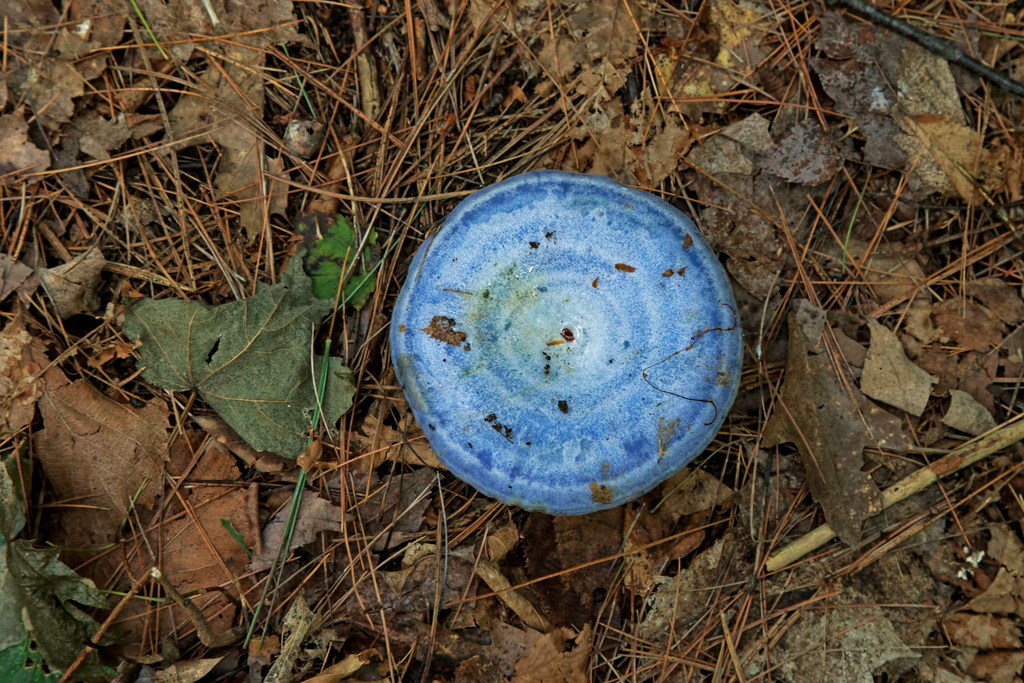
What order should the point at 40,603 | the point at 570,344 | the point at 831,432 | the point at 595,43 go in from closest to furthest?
the point at 570,344
the point at 40,603
the point at 831,432
the point at 595,43

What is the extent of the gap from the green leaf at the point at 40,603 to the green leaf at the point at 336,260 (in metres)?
1.37

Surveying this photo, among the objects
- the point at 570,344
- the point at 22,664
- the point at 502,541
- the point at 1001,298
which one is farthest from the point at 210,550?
the point at 1001,298

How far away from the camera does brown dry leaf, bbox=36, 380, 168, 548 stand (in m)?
2.53

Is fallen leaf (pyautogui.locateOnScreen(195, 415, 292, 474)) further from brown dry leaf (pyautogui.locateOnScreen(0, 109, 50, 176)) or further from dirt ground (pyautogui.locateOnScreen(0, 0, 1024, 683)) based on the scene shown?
brown dry leaf (pyautogui.locateOnScreen(0, 109, 50, 176))

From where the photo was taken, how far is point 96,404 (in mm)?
2549

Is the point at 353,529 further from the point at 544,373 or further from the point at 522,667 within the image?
the point at 544,373

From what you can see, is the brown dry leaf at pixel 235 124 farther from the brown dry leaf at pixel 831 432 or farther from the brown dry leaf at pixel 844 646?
the brown dry leaf at pixel 844 646

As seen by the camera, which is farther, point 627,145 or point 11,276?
point 627,145

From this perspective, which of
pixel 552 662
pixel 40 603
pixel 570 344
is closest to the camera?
pixel 570 344

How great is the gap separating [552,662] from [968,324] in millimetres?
2264

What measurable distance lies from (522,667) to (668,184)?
2072 millimetres

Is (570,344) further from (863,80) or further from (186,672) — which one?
(186,672)

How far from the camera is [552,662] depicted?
8.16 ft

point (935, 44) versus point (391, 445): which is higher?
point (935, 44)
